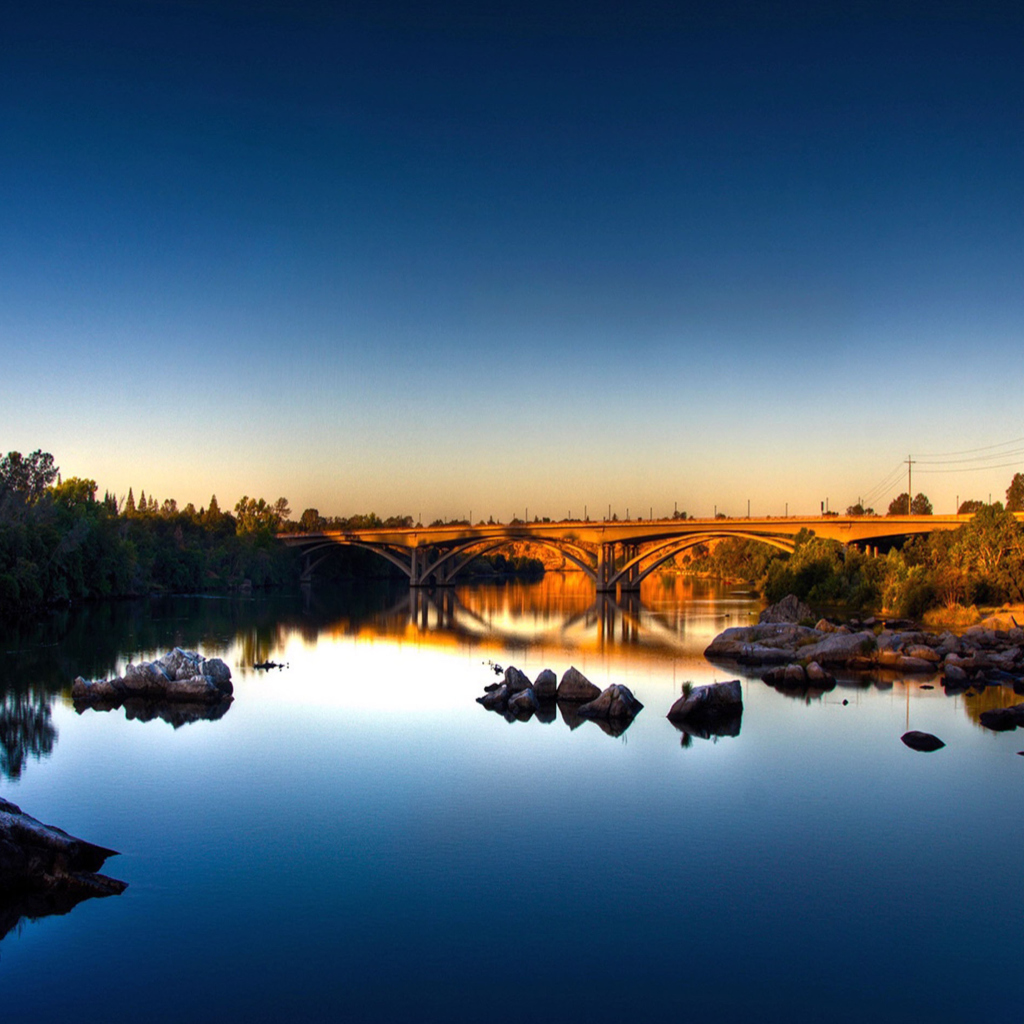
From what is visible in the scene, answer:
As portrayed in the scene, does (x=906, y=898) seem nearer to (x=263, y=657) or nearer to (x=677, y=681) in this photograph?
(x=677, y=681)

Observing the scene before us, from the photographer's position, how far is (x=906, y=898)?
13078 millimetres

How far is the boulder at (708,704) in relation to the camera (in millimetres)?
25344

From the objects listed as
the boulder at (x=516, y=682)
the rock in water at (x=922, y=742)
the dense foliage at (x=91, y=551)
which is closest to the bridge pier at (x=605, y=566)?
the dense foliage at (x=91, y=551)

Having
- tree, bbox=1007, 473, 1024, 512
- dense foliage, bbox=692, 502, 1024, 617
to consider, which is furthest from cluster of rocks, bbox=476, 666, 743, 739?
tree, bbox=1007, 473, 1024, 512

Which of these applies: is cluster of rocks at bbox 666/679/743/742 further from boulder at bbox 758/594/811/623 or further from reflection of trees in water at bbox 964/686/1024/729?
boulder at bbox 758/594/811/623

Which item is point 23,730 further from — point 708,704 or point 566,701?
point 708,704

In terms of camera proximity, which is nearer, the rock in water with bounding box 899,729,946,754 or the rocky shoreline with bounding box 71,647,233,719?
the rock in water with bounding box 899,729,946,754

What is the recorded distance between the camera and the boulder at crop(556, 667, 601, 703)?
27141mm

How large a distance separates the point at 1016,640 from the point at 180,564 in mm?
74582

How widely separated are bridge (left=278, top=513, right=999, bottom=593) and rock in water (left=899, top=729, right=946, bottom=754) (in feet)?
126

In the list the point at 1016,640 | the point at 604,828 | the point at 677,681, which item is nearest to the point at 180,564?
the point at 677,681

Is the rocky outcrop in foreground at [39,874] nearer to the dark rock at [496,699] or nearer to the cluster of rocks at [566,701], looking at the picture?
the cluster of rocks at [566,701]

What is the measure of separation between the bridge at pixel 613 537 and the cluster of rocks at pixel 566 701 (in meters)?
39.8

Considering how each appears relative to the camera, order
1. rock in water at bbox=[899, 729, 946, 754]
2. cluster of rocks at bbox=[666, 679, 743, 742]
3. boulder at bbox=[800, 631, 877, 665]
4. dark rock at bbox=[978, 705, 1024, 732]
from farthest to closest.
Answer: boulder at bbox=[800, 631, 877, 665]
cluster of rocks at bbox=[666, 679, 743, 742]
dark rock at bbox=[978, 705, 1024, 732]
rock in water at bbox=[899, 729, 946, 754]
